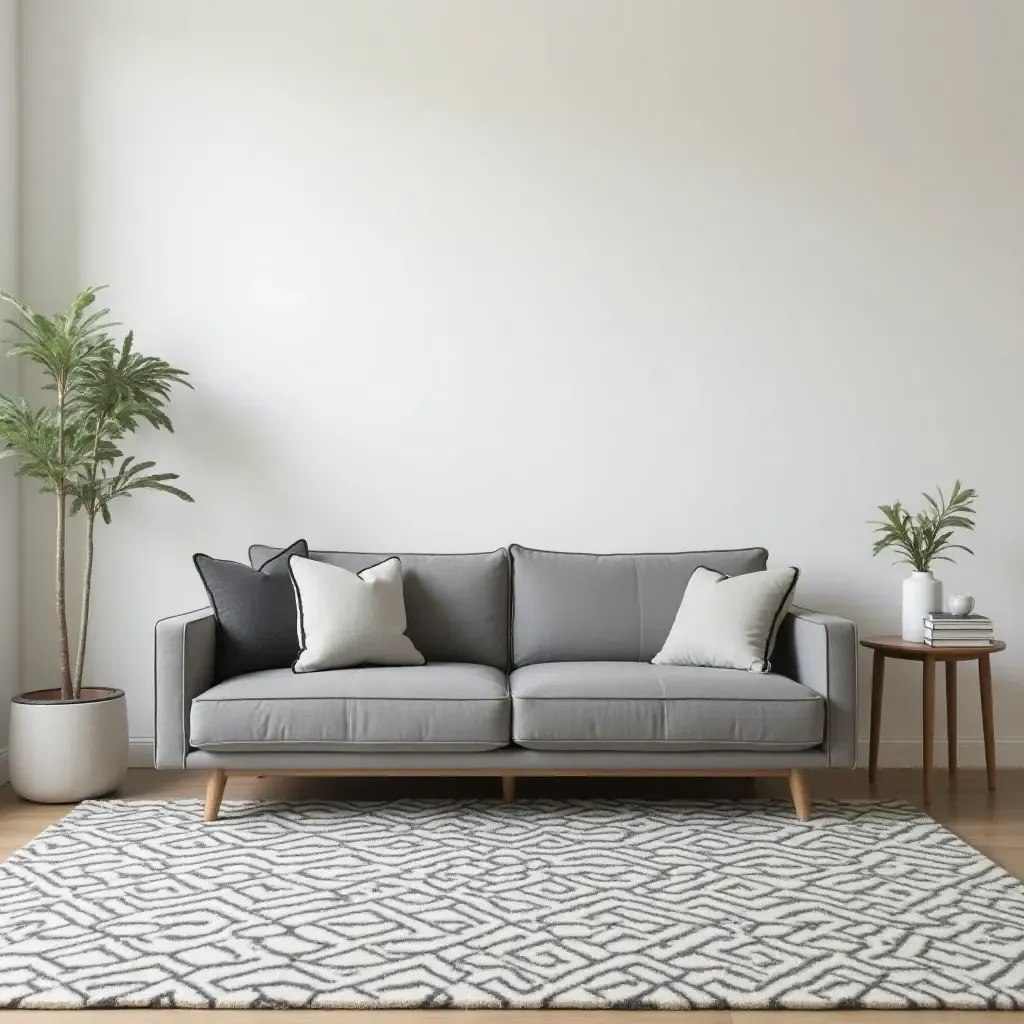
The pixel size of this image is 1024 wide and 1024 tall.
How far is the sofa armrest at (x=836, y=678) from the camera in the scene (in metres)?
3.74

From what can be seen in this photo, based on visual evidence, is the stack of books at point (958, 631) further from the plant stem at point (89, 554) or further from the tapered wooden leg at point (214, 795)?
the plant stem at point (89, 554)

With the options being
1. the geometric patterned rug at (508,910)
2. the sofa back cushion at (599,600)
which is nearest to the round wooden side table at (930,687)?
the geometric patterned rug at (508,910)

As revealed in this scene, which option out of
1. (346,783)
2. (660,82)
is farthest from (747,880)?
(660,82)

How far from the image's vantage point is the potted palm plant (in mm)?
4082

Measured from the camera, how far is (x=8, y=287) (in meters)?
4.65

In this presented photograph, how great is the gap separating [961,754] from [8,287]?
4.49 m

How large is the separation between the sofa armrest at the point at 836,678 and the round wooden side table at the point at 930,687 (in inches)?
20.9

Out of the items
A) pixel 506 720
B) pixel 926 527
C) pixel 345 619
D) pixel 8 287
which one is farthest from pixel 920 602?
pixel 8 287

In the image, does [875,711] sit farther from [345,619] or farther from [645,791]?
[345,619]

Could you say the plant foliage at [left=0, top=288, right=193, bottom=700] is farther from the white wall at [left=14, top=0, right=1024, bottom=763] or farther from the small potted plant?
the small potted plant

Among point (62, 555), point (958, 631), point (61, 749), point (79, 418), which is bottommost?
point (61, 749)

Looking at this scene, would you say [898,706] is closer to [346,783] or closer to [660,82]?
[346,783]

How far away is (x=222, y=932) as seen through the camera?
108 inches

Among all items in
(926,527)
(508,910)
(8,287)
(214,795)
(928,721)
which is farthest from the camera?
(8,287)
